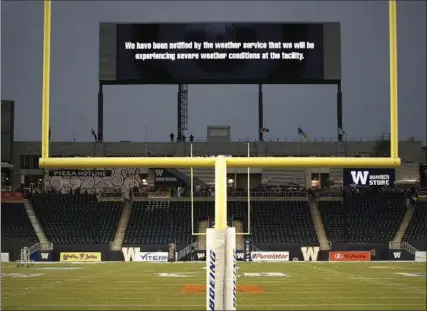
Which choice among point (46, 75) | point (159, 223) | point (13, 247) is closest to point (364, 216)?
point (159, 223)

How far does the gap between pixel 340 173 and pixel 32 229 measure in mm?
16462

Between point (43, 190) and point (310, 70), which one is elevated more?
point (310, 70)

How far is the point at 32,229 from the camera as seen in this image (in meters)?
29.0

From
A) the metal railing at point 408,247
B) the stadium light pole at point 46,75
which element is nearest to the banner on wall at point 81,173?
the metal railing at point 408,247

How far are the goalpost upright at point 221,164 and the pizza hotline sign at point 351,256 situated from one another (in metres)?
21.1

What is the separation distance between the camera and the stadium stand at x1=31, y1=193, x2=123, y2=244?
1122 inches

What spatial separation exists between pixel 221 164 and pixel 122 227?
80.9 ft

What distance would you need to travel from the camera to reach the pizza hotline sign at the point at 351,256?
26.3 metres

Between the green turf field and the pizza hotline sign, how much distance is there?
7958 mm

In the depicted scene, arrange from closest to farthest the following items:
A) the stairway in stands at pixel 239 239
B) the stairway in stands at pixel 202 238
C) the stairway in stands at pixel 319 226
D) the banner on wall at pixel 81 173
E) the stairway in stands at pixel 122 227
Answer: the stairway in stands at pixel 202 238 → the stairway in stands at pixel 239 239 → the stairway in stands at pixel 319 226 → the stairway in stands at pixel 122 227 → the banner on wall at pixel 81 173

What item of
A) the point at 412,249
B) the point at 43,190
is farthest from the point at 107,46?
the point at 412,249

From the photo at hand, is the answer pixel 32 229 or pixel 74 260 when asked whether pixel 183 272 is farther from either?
pixel 32 229

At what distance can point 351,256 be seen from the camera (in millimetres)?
26375

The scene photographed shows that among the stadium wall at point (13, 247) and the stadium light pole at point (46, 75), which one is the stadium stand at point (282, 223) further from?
the stadium light pole at point (46, 75)
